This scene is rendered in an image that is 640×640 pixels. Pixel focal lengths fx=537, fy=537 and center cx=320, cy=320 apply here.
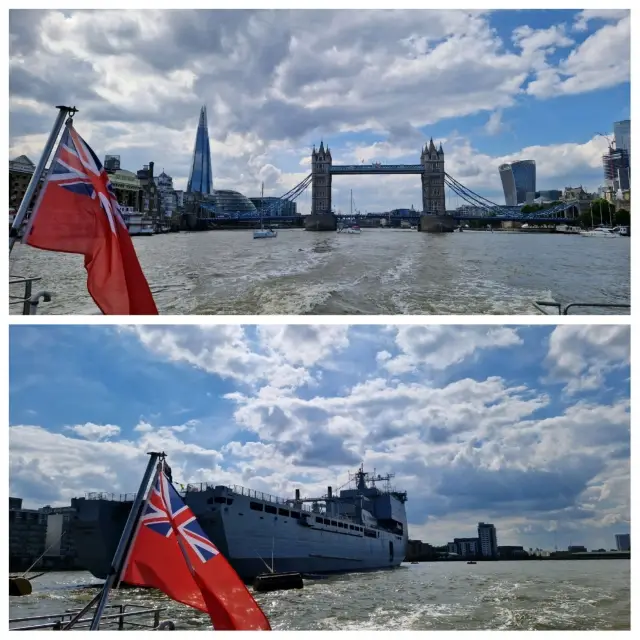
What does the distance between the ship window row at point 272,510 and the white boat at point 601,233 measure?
29.3 ft

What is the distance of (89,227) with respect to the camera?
2.52 meters

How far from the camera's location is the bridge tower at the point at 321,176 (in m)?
6.74

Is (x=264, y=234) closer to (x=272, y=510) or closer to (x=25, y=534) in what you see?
(x=272, y=510)

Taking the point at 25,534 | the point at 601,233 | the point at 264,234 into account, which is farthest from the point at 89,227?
the point at 264,234

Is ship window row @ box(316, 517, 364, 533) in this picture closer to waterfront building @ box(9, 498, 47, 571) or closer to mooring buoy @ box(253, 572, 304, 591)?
mooring buoy @ box(253, 572, 304, 591)

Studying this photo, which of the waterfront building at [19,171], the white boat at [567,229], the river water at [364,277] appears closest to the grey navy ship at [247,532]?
the river water at [364,277]

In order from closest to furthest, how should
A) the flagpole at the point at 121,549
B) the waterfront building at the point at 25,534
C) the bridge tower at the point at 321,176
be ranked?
the flagpole at the point at 121,549 < the waterfront building at the point at 25,534 < the bridge tower at the point at 321,176

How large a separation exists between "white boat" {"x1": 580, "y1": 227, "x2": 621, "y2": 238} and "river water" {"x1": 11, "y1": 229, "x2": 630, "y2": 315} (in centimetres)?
19

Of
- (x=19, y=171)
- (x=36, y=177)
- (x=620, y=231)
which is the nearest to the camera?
(x=36, y=177)

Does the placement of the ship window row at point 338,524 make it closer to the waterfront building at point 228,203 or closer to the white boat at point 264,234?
the waterfront building at point 228,203

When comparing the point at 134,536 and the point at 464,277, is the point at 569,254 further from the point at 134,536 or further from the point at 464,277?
the point at 134,536

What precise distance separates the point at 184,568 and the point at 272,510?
800cm

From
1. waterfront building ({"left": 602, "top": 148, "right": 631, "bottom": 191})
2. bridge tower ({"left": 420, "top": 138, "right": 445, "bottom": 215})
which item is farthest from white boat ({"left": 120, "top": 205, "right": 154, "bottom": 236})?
waterfront building ({"left": 602, "top": 148, "right": 631, "bottom": 191})
